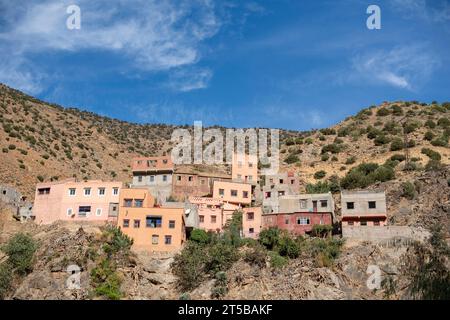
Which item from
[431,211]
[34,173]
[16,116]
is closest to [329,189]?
[431,211]

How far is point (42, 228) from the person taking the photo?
6347 cm

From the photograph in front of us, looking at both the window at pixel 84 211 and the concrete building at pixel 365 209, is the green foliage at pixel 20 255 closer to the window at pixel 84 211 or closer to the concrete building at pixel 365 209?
the window at pixel 84 211

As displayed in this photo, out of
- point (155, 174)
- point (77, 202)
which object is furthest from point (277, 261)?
point (155, 174)

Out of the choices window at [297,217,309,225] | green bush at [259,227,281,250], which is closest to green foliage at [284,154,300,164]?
window at [297,217,309,225]

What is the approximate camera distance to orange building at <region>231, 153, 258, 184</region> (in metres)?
86.7

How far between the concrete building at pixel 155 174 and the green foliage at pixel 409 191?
27656mm

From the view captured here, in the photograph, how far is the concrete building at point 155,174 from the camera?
77662mm

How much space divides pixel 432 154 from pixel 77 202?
51403 millimetres

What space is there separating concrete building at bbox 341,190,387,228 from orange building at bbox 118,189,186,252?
1616cm

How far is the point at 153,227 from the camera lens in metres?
60.8

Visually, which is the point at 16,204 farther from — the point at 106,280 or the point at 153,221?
the point at 106,280
